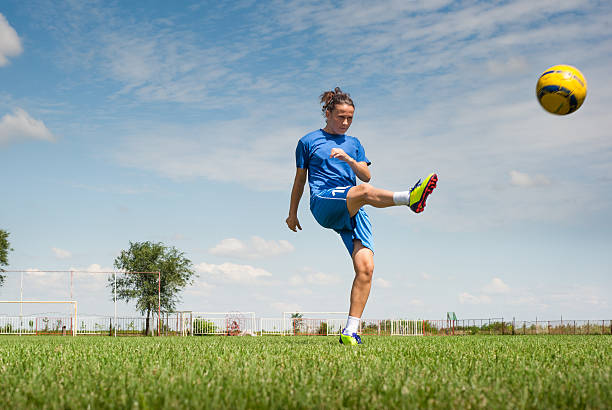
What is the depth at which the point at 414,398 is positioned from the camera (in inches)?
78.9

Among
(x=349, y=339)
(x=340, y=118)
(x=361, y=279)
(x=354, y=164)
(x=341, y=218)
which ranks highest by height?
(x=340, y=118)

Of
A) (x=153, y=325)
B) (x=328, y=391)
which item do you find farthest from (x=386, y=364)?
(x=153, y=325)

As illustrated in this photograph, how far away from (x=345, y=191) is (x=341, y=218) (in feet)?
1.11

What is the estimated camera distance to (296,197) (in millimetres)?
6105

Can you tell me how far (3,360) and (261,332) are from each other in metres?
22.7

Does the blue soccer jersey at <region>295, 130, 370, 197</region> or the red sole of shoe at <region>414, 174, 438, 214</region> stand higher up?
the blue soccer jersey at <region>295, 130, 370, 197</region>

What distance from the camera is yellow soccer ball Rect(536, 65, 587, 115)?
571 centimetres

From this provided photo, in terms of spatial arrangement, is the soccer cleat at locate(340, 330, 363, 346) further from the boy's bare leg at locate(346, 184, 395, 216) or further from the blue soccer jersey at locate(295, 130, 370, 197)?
the blue soccer jersey at locate(295, 130, 370, 197)

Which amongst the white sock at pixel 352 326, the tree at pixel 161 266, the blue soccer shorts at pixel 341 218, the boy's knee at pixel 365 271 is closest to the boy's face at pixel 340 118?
the blue soccer shorts at pixel 341 218

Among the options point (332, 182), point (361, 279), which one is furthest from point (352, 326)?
point (332, 182)

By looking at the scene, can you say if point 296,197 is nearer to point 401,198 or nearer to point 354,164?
point 354,164

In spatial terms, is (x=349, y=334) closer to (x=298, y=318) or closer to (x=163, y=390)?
(x=163, y=390)

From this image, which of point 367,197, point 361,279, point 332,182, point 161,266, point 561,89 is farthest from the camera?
point 161,266

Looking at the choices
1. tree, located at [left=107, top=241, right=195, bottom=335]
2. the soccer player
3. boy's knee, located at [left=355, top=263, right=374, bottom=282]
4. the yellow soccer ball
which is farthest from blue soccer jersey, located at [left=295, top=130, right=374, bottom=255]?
tree, located at [left=107, top=241, right=195, bottom=335]
